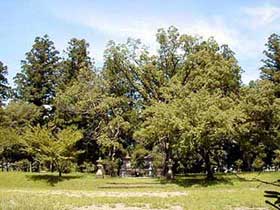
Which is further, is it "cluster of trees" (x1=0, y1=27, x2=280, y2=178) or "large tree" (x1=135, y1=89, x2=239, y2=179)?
"cluster of trees" (x1=0, y1=27, x2=280, y2=178)

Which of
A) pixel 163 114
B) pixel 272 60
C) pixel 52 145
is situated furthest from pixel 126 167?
pixel 272 60

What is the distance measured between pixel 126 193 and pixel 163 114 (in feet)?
20.2

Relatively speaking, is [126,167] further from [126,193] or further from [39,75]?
[126,193]

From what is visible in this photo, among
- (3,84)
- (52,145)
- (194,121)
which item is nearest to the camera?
(194,121)

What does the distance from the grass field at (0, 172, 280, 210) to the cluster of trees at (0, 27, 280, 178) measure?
221 cm

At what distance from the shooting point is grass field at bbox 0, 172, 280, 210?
1367 centimetres

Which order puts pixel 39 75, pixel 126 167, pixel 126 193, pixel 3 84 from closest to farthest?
pixel 126 193 < pixel 126 167 < pixel 39 75 < pixel 3 84

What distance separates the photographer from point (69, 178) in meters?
25.9

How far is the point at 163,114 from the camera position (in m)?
23.9

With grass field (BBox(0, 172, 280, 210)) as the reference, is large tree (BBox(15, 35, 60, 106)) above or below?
above

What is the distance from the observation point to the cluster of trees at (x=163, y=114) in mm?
24156

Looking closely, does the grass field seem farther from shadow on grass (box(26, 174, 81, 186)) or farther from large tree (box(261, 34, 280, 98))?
large tree (box(261, 34, 280, 98))

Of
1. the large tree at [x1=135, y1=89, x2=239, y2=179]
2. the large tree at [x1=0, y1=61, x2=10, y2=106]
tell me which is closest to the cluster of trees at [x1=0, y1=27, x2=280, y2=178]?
the large tree at [x1=135, y1=89, x2=239, y2=179]

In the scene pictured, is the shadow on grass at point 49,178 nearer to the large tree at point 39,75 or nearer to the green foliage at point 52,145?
the green foliage at point 52,145
